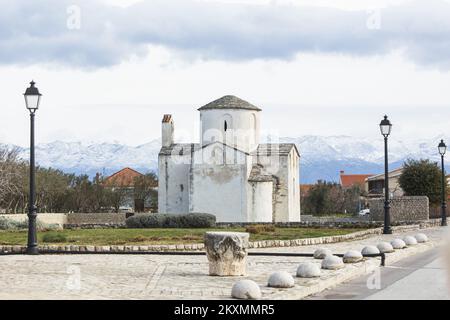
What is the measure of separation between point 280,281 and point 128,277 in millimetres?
3637

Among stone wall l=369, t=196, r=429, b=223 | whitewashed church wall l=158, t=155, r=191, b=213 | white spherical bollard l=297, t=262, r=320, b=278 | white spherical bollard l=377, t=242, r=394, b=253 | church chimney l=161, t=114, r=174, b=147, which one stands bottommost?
white spherical bollard l=297, t=262, r=320, b=278

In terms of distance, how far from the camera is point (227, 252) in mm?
17188

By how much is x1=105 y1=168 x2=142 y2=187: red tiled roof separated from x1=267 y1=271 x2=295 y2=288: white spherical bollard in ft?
257

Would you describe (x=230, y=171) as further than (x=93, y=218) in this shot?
Yes

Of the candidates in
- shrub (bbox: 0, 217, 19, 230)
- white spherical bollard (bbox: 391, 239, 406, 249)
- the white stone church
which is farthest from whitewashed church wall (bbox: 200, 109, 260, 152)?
white spherical bollard (bbox: 391, 239, 406, 249)

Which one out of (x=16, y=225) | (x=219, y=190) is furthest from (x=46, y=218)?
(x=219, y=190)

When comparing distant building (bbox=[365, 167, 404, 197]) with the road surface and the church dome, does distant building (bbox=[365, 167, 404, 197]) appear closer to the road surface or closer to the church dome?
the church dome

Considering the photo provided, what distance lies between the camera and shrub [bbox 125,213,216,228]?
48.1 metres

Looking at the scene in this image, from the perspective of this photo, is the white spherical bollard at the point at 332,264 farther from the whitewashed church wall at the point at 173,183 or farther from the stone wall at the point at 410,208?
the whitewashed church wall at the point at 173,183

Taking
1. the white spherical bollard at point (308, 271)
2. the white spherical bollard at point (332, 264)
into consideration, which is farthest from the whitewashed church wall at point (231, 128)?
the white spherical bollard at point (308, 271)

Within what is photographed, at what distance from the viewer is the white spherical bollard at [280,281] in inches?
587

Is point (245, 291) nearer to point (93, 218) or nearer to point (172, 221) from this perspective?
point (172, 221)

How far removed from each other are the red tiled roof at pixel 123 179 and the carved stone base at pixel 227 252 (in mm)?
75849
